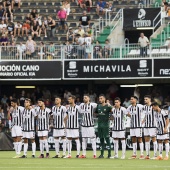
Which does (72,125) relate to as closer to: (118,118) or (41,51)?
(118,118)

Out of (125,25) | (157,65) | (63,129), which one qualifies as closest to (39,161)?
(63,129)

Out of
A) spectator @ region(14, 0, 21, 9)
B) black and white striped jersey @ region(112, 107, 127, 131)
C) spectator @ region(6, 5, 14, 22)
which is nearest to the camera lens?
black and white striped jersey @ region(112, 107, 127, 131)

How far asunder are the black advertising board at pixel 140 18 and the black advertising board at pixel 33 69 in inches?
210

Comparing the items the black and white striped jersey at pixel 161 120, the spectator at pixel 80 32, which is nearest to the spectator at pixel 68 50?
the spectator at pixel 80 32

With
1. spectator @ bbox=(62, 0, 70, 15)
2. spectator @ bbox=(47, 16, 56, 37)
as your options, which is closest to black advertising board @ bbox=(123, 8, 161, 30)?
spectator @ bbox=(62, 0, 70, 15)

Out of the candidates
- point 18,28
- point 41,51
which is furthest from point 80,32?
point 18,28

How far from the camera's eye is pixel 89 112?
103 feet

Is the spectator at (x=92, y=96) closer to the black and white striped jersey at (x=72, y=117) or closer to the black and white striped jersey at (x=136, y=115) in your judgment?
the black and white striped jersey at (x=72, y=117)

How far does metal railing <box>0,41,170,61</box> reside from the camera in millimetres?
42562

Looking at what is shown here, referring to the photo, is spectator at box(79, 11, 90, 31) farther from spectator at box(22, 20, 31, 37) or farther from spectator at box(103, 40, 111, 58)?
spectator at box(103, 40, 111, 58)

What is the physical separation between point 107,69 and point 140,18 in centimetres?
469

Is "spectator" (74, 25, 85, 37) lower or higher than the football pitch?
higher

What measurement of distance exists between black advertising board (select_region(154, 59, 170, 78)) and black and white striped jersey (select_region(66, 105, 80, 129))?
37.4 ft

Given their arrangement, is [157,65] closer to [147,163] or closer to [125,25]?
[125,25]
